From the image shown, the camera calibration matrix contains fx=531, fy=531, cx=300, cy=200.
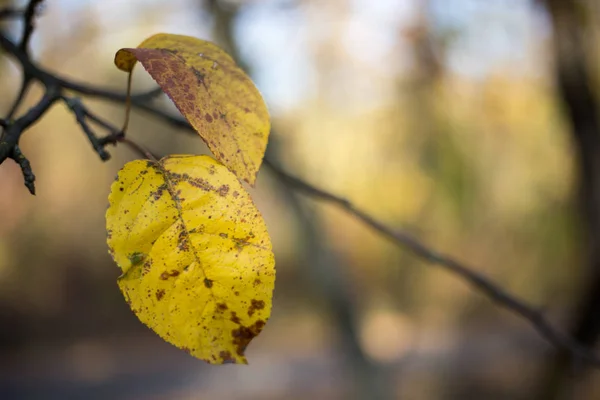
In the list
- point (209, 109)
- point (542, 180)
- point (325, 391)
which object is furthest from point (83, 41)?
point (325, 391)

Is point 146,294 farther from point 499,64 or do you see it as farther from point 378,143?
point 378,143

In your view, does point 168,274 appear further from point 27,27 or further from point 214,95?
point 27,27

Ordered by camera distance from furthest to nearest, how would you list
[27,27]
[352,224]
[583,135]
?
1. [352,224]
2. [583,135]
3. [27,27]

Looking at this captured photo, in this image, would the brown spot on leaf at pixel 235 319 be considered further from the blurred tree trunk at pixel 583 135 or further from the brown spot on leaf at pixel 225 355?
the blurred tree trunk at pixel 583 135

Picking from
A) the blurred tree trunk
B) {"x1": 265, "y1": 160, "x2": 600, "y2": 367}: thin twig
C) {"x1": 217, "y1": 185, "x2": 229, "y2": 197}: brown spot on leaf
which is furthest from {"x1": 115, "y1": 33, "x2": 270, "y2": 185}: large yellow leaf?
the blurred tree trunk

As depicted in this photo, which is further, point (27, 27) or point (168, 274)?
point (27, 27)

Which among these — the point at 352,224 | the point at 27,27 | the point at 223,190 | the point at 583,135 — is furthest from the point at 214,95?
the point at 352,224

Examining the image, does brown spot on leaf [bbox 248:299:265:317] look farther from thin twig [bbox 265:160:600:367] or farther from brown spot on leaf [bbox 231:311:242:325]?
thin twig [bbox 265:160:600:367]
